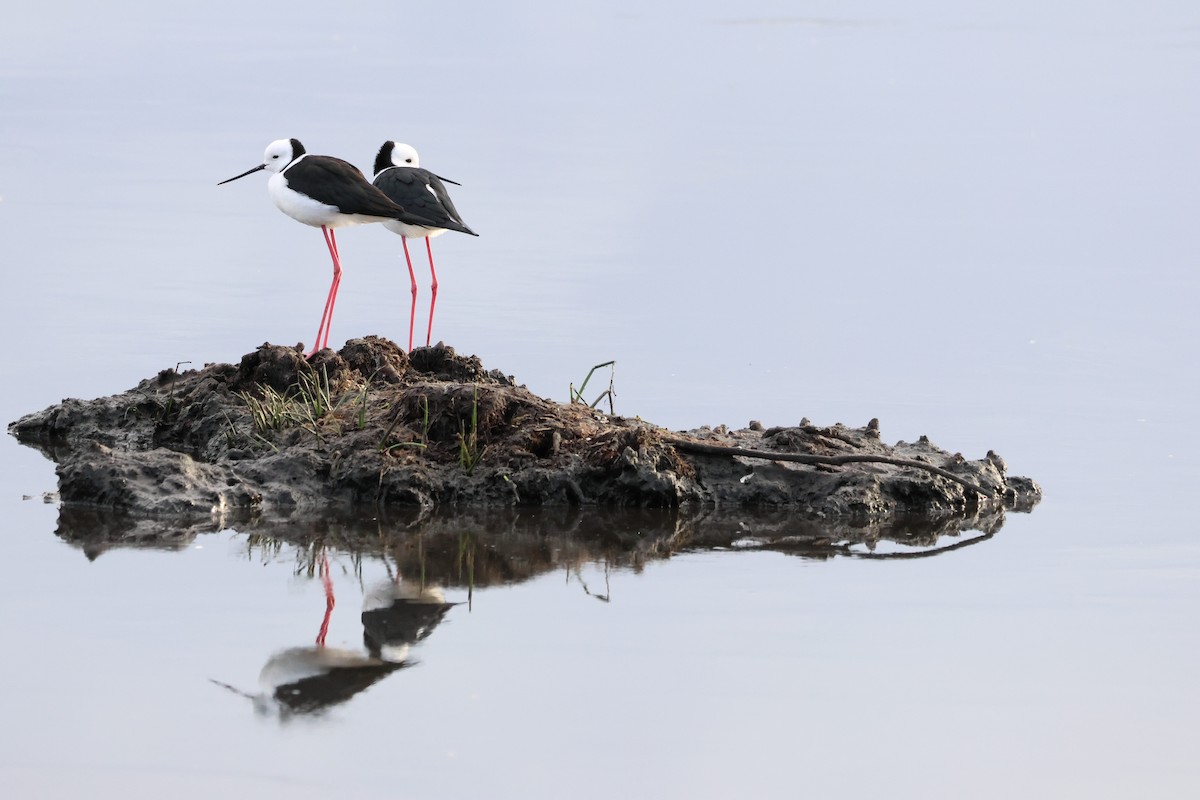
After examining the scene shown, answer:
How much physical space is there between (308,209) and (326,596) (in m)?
3.97

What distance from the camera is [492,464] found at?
357 inches

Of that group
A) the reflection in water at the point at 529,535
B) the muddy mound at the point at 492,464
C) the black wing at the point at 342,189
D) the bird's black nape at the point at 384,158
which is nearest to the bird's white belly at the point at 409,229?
the black wing at the point at 342,189

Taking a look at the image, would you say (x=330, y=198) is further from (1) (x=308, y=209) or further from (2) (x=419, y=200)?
(2) (x=419, y=200)

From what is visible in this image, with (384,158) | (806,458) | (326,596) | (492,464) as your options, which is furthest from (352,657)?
(384,158)

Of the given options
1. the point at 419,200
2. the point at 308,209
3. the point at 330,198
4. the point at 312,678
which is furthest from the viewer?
the point at 419,200

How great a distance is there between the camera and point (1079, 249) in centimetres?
1599

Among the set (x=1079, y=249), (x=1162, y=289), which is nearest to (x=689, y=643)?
(x=1162, y=289)

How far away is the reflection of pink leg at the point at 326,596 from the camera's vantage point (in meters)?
7.04

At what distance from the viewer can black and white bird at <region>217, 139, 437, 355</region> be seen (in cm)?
1092

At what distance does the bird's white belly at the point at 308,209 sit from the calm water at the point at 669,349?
49.8 inches

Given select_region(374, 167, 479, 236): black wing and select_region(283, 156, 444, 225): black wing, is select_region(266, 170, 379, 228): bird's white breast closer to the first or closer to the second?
select_region(283, 156, 444, 225): black wing

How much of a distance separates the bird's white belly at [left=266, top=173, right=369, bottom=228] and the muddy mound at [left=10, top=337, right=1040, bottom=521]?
1.44 metres

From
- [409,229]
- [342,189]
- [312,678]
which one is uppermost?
[342,189]

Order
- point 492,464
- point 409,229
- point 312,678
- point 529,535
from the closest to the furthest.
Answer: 1. point 312,678
2. point 529,535
3. point 492,464
4. point 409,229
